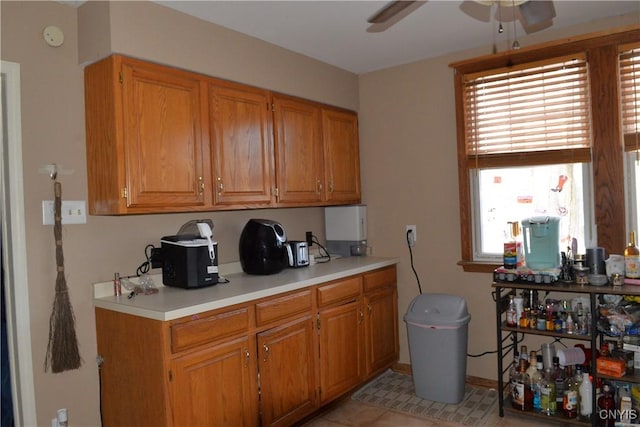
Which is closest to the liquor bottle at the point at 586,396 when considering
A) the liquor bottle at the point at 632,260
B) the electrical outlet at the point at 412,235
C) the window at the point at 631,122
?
the liquor bottle at the point at 632,260

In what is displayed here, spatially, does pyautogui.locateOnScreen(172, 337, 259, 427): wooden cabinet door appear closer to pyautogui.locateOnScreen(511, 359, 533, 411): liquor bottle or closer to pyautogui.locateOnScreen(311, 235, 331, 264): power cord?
pyautogui.locateOnScreen(311, 235, 331, 264): power cord

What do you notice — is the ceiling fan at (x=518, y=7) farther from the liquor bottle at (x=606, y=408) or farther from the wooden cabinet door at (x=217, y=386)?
the liquor bottle at (x=606, y=408)

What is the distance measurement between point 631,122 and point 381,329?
212 cm

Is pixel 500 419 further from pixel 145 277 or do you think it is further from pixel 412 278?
pixel 145 277

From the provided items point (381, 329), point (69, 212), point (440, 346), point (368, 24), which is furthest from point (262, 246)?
point (368, 24)

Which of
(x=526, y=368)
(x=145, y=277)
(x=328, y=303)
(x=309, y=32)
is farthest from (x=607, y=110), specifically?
(x=145, y=277)

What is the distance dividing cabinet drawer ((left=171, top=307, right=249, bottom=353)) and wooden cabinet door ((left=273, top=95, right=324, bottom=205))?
96cm

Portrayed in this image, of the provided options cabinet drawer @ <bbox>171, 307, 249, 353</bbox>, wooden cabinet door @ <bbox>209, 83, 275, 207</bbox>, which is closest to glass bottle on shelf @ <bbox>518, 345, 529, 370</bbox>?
cabinet drawer @ <bbox>171, 307, 249, 353</bbox>

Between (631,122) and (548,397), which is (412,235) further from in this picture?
(631,122)

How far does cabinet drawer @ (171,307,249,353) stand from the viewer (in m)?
2.06

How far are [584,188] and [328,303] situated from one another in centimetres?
178

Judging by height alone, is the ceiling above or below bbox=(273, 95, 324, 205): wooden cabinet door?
above

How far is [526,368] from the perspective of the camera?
279 centimetres

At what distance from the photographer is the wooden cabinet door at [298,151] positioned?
3.07 m
